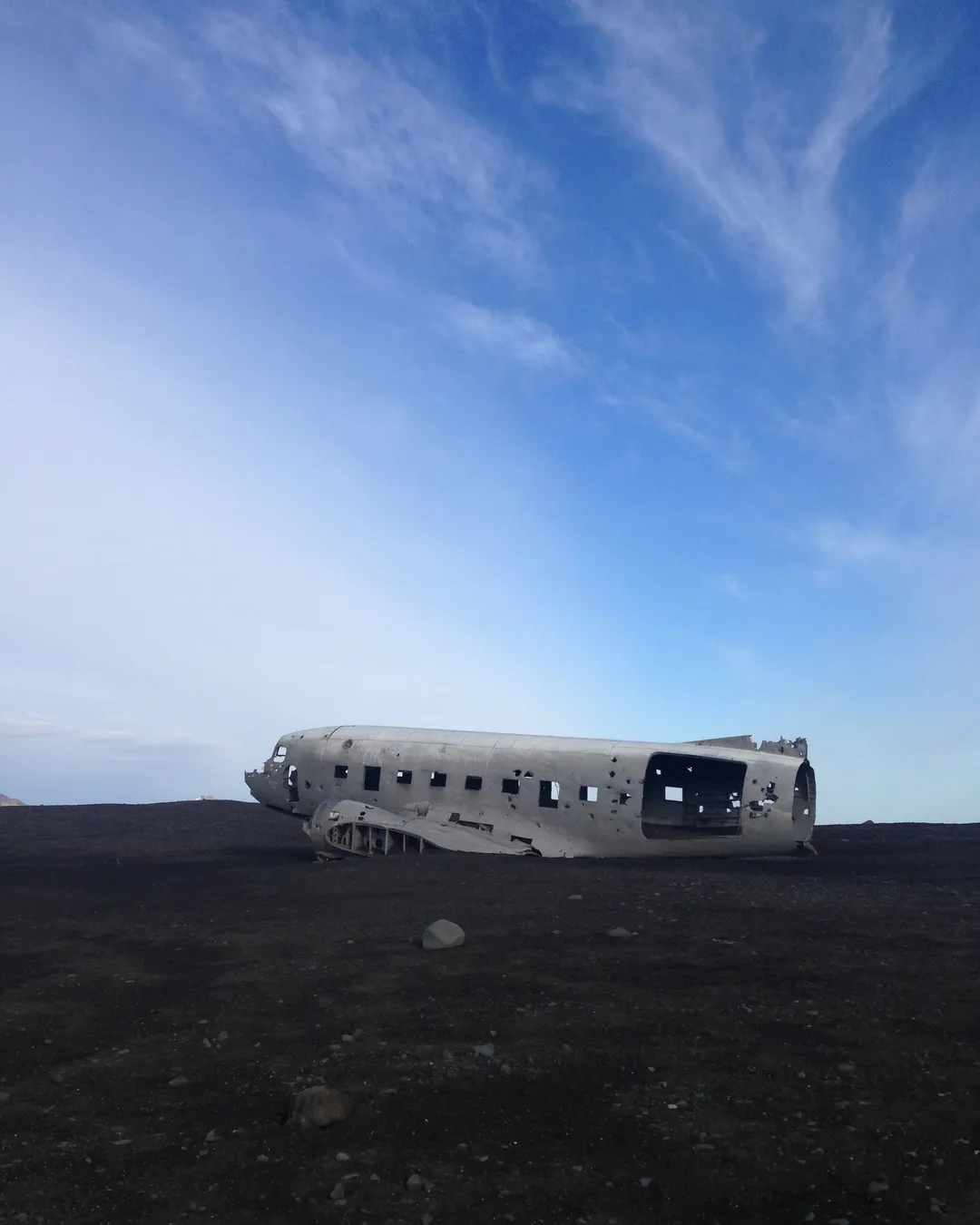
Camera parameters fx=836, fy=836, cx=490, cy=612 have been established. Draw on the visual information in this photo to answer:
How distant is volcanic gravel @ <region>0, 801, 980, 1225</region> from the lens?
6.74 m

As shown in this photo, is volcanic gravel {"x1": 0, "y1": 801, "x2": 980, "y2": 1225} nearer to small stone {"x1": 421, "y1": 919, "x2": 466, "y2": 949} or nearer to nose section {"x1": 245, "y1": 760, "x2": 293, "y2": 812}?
small stone {"x1": 421, "y1": 919, "x2": 466, "y2": 949}

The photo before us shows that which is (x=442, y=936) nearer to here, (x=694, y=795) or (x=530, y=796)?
(x=530, y=796)

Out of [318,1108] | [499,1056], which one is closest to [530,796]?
[499,1056]

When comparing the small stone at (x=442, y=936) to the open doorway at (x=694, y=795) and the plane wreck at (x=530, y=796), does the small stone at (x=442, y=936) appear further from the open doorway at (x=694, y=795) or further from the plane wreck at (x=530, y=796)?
the open doorway at (x=694, y=795)

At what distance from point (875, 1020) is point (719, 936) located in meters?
4.68

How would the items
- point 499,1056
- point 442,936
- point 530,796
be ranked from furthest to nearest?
point 530,796 → point 442,936 → point 499,1056

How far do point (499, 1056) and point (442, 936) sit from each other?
533cm

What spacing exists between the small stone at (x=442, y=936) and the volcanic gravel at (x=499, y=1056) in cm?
39

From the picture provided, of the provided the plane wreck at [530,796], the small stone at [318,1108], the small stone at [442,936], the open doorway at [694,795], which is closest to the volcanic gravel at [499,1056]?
the small stone at [318,1108]

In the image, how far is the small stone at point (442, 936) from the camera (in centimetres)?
1459

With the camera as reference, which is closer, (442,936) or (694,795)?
(442,936)

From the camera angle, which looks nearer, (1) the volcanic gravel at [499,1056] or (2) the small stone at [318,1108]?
(1) the volcanic gravel at [499,1056]

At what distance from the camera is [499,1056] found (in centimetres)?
952

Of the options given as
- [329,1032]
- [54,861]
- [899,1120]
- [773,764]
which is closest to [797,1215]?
[899,1120]
